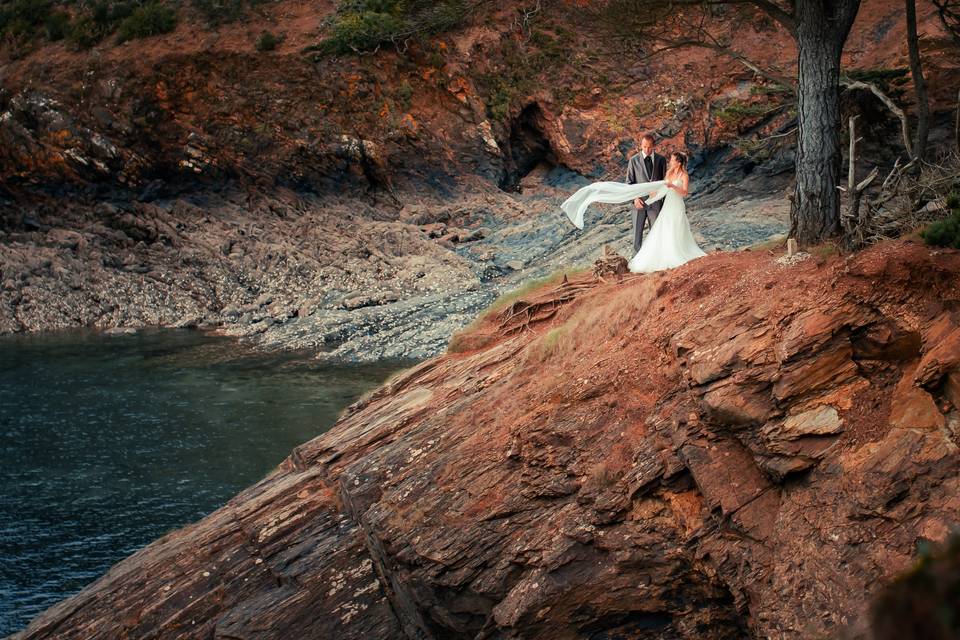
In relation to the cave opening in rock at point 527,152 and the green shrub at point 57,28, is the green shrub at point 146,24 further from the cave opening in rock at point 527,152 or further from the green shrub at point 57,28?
the cave opening in rock at point 527,152

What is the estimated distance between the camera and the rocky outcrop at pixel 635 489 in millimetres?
7539

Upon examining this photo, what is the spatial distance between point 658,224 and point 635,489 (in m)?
5.91

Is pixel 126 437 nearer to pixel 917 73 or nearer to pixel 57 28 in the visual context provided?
pixel 917 73

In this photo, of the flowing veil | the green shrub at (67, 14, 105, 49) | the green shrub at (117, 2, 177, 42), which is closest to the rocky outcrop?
the flowing veil

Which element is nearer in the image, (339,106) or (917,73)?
(917,73)

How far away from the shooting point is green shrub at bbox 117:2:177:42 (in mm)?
44531

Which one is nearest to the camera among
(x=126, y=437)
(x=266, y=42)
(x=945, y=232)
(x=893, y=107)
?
(x=945, y=232)

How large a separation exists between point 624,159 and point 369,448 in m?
31.8

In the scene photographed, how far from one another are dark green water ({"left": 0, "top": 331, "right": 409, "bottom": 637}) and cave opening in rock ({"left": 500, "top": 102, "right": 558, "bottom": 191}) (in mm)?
17706

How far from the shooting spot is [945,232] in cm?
838

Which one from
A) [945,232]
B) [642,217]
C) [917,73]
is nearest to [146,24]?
[642,217]

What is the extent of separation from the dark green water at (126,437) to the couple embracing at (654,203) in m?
9.18

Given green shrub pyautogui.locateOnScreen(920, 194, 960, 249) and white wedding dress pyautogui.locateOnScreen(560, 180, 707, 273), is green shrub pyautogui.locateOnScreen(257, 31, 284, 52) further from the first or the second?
green shrub pyautogui.locateOnScreen(920, 194, 960, 249)

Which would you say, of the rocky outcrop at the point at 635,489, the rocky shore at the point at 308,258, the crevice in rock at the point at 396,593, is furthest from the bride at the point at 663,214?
the rocky shore at the point at 308,258
